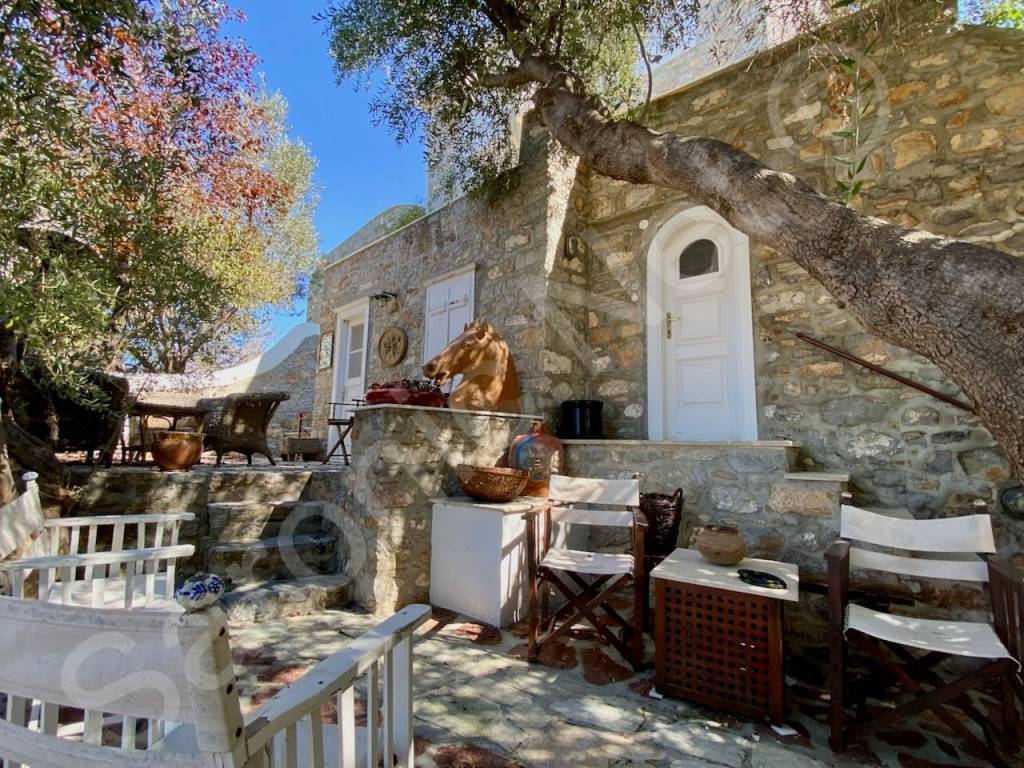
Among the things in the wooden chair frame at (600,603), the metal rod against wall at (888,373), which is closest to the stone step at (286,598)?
the wooden chair frame at (600,603)

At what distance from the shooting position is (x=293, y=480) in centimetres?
382

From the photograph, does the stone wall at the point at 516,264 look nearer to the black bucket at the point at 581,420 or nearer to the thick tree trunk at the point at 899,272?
the black bucket at the point at 581,420

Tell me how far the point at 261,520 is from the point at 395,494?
105 centimetres

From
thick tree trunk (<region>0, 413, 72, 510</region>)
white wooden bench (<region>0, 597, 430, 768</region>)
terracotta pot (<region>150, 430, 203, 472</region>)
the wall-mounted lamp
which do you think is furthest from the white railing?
the wall-mounted lamp

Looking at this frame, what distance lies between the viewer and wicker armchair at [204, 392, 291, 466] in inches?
168

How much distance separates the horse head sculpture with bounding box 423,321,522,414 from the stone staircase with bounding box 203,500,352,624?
4.45 feet

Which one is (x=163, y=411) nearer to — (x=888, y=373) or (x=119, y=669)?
(x=119, y=669)

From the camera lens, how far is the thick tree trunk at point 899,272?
125 centimetres

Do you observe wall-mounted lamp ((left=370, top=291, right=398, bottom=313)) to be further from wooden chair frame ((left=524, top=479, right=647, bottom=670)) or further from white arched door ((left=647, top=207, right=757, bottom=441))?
wooden chair frame ((left=524, top=479, right=647, bottom=670))

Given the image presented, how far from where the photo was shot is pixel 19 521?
1.56 meters

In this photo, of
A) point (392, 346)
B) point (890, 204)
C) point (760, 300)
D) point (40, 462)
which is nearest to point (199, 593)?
point (40, 462)

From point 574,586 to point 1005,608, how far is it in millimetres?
2243

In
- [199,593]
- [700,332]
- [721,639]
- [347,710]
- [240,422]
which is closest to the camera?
[199,593]

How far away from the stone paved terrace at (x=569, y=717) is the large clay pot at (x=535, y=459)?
3.87 feet
